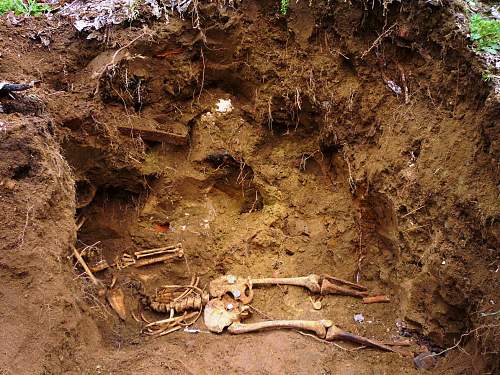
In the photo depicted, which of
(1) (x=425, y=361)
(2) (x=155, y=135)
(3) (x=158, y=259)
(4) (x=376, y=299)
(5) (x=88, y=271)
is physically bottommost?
(3) (x=158, y=259)

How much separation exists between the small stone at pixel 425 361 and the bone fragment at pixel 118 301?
218 centimetres

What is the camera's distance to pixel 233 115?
4648 millimetres

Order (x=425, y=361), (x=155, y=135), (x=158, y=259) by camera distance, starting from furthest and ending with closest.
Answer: (x=155, y=135), (x=158, y=259), (x=425, y=361)

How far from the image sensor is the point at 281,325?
369cm

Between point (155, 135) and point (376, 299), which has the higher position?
point (155, 135)

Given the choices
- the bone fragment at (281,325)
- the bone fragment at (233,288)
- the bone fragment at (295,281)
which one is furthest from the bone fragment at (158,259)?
the bone fragment at (281,325)

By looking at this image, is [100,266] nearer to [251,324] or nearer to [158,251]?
[158,251]

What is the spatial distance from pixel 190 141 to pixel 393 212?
6.27ft

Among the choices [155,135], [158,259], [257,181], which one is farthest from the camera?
[257,181]

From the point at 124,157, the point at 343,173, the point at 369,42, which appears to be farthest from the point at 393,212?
the point at 124,157

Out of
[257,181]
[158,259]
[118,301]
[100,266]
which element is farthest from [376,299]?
[100,266]

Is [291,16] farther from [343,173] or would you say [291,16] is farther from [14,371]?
[14,371]

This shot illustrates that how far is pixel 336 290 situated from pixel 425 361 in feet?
2.86

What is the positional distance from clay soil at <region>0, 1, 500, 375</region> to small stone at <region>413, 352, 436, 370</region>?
0.19ft
